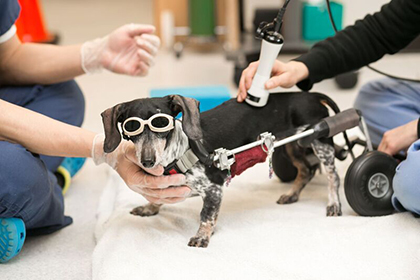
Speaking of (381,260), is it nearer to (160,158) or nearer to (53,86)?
(160,158)

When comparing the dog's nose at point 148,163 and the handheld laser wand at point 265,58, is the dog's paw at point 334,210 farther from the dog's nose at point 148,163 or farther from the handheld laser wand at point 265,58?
the dog's nose at point 148,163

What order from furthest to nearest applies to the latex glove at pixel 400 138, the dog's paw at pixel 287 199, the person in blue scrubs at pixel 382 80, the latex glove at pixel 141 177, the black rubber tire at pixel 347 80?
the black rubber tire at pixel 347 80
the dog's paw at pixel 287 199
the latex glove at pixel 400 138
the person in blue scrubs at pixel 382 80
the latex glove at pixel 141 177

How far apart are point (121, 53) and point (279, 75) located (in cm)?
62

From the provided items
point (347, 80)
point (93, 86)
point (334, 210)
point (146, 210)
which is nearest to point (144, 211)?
point (146, 210)

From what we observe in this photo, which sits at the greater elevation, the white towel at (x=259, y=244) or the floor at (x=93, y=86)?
the white towel at (x=259, y=244)

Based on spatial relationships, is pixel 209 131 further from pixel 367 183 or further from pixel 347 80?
pixel 347 80

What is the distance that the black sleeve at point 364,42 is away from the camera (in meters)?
1.62

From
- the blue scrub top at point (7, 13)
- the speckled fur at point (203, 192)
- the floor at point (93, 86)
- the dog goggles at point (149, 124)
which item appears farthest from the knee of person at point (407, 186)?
the blue scrub top at point (7, 13)

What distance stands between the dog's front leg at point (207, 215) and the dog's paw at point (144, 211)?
0.74 ft

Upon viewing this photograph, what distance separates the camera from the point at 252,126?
142 centimetres

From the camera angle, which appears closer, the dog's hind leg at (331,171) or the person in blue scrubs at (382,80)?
the person in blue scrubs at (382,80)

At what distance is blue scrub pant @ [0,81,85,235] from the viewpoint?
1299 millimetres

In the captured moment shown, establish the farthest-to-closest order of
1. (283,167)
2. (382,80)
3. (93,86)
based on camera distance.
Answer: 1. (93,86)
2. (382,80)
3. (283,167)

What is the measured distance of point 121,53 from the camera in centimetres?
182
